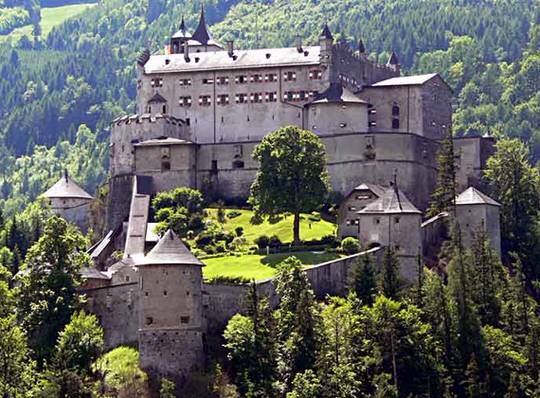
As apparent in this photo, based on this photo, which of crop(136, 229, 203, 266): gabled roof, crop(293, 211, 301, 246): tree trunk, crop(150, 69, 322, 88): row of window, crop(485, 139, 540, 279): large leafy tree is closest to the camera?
crop(136, 229, 203, 266): gabled roof

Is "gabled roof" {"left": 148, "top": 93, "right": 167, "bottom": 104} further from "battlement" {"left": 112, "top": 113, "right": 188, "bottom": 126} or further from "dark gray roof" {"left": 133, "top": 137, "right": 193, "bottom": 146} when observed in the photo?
"dark gray roof" {"left": 133, "top": 137, "right": 193, "bottom": 146}

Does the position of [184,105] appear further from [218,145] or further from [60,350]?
[60,350]

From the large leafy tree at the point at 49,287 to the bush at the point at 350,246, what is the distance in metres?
18.7

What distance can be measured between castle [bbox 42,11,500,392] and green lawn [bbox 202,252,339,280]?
317 cm

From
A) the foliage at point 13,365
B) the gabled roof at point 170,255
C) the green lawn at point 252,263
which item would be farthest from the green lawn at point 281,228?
the foliage at point 13,365

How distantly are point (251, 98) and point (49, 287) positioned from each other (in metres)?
37.1

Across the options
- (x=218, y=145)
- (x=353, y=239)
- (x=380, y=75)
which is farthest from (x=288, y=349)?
(x=380, y=75)

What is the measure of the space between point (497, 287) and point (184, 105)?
125 feet

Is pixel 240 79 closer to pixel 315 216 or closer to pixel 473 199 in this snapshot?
pixel 315 216

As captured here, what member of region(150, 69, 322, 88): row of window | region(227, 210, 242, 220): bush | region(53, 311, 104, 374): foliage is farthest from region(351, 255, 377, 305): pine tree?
region(150, 69, 322, 88): row of window

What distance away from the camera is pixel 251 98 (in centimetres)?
13400

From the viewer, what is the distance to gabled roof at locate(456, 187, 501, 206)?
115113mm

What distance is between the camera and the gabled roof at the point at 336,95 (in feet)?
424

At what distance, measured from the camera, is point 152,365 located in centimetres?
9538
